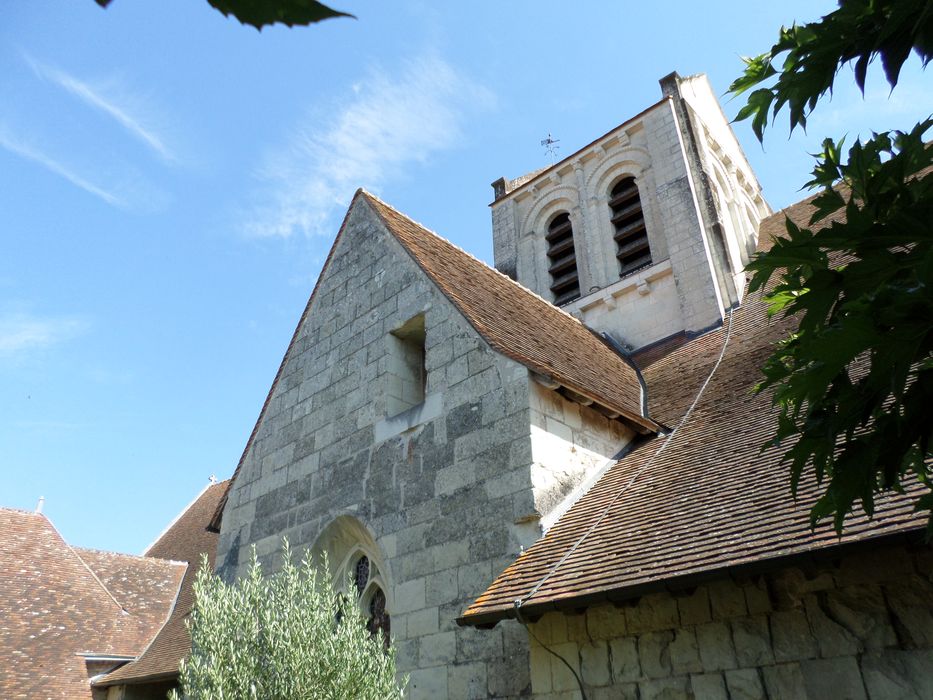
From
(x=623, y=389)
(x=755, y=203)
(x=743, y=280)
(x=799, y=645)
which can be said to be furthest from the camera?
(x=755, y=203)

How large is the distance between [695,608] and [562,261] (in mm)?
9663

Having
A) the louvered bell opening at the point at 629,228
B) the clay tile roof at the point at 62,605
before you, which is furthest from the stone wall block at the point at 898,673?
the clay tile roof at the point at 62,605

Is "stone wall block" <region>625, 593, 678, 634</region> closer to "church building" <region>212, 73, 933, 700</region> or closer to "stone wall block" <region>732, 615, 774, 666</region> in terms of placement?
"church building" <region>212, 73, 933, 700</region>

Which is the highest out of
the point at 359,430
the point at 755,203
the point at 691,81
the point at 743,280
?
the point at 691,81

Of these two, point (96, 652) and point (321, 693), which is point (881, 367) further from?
point (96, 652)

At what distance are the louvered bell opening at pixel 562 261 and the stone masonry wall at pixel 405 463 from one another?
498cm

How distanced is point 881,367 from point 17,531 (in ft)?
54.5

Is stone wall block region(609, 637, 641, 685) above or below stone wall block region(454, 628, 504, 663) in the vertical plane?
below

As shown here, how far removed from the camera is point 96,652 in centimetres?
1162

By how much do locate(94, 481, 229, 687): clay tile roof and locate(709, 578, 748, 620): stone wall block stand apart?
539cm

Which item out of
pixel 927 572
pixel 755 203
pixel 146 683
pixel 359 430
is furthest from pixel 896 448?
pixel 755 203

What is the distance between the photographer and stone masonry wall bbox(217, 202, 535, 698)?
225 inches

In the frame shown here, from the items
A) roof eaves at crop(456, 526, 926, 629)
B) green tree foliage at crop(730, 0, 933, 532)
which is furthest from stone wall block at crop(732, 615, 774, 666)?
green tree foliage at crop(730, 0, 933, 532)

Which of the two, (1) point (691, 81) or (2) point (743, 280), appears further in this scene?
(1) point (691, 81)
